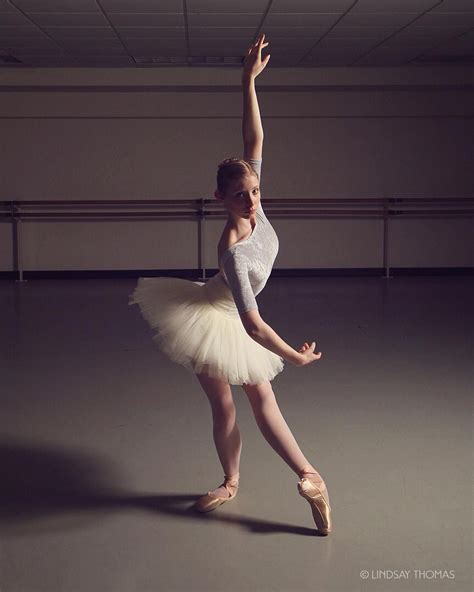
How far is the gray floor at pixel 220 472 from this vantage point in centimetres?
185

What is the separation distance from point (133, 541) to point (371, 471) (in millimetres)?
934

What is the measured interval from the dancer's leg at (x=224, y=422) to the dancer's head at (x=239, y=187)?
1.69ft

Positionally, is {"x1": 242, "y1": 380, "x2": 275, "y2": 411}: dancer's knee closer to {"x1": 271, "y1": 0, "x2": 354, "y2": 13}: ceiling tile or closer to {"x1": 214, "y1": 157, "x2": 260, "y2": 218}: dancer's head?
{"x1": 214, "y1": 157, "x2": 260, "y2": 218}: dancer's head

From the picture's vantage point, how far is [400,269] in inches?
369

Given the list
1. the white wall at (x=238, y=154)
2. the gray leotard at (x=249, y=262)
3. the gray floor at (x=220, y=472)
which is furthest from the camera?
the white wall at (x=238, y=154)

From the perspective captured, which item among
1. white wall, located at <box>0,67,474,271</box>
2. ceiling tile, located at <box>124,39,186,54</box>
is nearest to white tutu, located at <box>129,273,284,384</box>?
ceiling tile, located at <box>124,39,186,54</box>

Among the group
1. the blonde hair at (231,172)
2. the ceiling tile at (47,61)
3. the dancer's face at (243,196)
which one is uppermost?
the ceiling tile at (47,61)

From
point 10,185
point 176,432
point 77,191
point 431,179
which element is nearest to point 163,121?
point 77,191

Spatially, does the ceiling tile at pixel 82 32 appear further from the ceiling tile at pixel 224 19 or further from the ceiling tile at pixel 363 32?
the ceiling tile at pixel 363 32

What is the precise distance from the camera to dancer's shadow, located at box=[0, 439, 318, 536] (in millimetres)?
2150

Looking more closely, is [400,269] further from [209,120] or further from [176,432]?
[176,432]

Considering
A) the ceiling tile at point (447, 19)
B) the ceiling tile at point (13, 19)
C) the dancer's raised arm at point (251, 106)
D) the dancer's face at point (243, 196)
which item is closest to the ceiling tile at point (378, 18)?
the ceiling tile at point (447, 19)

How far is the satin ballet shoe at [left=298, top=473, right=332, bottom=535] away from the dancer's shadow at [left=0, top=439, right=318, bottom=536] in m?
0.04

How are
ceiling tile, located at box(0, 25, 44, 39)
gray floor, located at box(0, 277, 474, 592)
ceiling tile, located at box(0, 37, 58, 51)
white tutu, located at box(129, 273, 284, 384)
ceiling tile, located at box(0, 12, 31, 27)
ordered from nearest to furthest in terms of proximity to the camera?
gray floor, located at box(0, 277, 474, 592) < white tutu, located at box(129, 273, 284, 384) < ceiling tile, located at box(0, 12, 31, 27) < ceiling tile, located at box(0, 25, 44, 39) < ceiling tile, located at box(0, 37, 58, 51)
